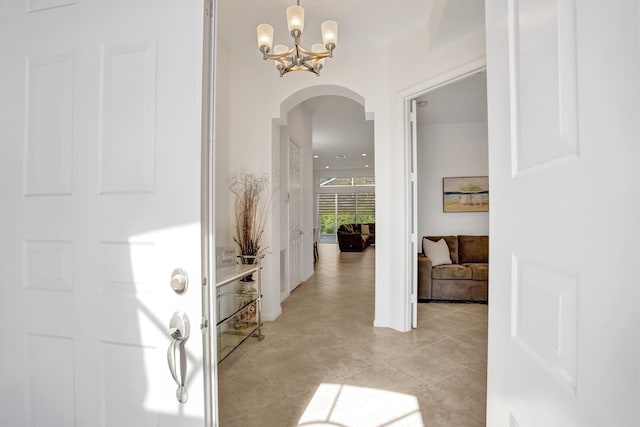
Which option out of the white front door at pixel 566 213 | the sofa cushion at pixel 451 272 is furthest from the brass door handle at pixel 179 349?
the sofa cushion at pixel 451 272

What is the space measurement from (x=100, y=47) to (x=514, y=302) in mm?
1416

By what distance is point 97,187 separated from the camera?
1.04 metres

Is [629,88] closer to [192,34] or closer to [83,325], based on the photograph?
[192,34]

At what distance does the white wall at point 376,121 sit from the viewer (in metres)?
3.44

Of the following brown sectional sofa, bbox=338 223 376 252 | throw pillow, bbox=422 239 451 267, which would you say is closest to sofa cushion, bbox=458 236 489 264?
throw pillow, bbox=422 239 451 267

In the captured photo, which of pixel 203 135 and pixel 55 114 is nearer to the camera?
pixel 203 135

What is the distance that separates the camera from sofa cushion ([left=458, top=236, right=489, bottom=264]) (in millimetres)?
5078

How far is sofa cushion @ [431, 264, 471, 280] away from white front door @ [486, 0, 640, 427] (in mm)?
4206

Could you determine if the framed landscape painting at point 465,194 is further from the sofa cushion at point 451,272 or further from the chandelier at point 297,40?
the chandelier at point 297,40

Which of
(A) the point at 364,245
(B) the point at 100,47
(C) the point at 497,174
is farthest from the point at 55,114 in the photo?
(A) the point at 364,245

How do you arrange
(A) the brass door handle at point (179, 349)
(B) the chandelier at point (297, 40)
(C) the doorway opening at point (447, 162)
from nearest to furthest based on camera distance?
(A) the brass door handle at point (179, 349) → (B) the chandelier at point (297, 40) → (C) the doorway opening at point (447, 162)

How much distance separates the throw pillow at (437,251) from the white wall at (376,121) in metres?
1.72

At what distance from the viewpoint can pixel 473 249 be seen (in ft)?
16.9

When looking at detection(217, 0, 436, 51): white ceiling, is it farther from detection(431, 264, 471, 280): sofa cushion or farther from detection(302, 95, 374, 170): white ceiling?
detection(431, 264, 471, 280): sofa cushion
